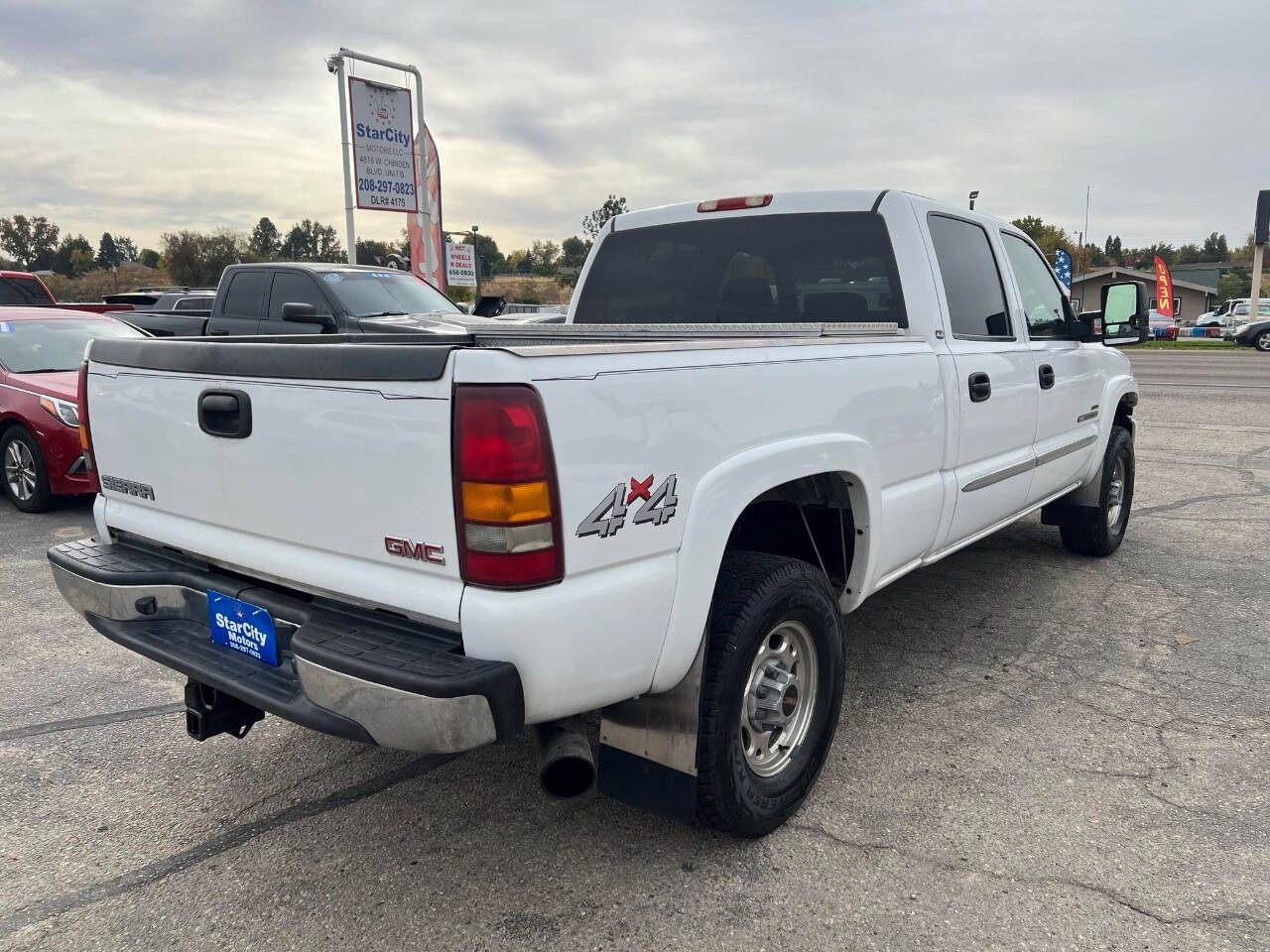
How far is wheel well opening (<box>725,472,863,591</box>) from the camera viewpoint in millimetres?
3109

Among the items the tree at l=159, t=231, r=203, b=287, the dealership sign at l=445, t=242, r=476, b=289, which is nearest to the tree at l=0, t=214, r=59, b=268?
the tree at l=159, t=231, r=203, b=287

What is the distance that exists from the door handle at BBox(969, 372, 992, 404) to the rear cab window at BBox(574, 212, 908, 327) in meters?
0.39

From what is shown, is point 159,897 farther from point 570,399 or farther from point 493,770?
point 570,399

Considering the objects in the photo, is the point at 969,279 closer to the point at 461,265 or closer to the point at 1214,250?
the point at 461,265

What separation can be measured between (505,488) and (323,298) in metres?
8.30

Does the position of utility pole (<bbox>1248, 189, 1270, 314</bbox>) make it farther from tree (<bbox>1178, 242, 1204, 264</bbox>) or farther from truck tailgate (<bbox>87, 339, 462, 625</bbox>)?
tree (<bbox>1178, 242, 1204, 264</bbox>)

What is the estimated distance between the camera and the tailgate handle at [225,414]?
98.0 inches

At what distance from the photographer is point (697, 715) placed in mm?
2482

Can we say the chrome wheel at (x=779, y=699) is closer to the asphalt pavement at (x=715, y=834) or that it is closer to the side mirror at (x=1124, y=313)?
the asphalt pavement at (x=715, y=834)

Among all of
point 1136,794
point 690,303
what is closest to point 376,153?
point 690,303

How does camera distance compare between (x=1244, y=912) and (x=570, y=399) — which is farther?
(x=1244, y=912)

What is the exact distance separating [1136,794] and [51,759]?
3.70 meters

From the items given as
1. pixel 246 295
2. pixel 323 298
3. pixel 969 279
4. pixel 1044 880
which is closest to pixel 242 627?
pixel 1044 880

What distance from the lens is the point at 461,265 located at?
2595 centimetres
